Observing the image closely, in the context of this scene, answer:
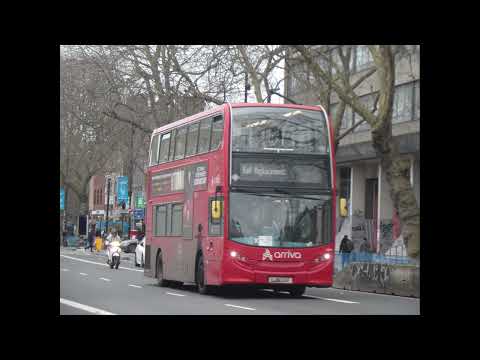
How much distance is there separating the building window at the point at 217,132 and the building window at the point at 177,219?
292cm

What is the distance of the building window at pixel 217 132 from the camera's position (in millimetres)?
23016

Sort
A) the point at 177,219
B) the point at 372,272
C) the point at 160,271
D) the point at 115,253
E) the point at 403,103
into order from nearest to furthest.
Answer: the point at 177,219
the point at 160,271
the point at 372,272
the point at 115,253
the point at 403,103

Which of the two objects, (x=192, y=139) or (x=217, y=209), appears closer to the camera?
(x=217, y=209)

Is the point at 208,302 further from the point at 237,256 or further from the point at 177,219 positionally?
the point at 177,219

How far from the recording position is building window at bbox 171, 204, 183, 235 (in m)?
26.0

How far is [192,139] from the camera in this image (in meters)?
25.2

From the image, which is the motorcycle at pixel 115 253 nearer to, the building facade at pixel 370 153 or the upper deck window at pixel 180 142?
the building facade at pixel 370 153

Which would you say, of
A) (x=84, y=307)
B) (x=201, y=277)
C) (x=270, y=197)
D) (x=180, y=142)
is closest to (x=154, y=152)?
(x=180, y=142)

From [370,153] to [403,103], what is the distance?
411cm

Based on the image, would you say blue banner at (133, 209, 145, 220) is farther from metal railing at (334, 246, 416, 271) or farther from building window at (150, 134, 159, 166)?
building window at (150, 134, 159, 166)

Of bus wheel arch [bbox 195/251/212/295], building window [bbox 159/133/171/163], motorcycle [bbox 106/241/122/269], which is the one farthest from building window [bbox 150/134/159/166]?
motorcycle [bbox 106/241/122/269]

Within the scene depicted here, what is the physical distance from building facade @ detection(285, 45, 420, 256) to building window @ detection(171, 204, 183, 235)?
12.6 m
